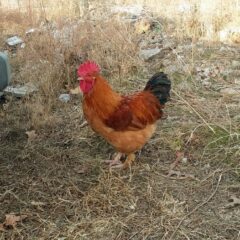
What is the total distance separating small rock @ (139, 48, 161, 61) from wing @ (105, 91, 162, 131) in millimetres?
2273

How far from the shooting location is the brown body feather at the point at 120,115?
3.52 m

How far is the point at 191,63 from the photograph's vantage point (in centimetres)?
551

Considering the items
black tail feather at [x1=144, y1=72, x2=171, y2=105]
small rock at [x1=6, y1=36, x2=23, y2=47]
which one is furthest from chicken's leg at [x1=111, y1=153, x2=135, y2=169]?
small rock at [x1=6, y1=36, x2=23, y2=47]

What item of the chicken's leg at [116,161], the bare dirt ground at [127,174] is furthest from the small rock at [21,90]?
the chicken's leg at [116,161]

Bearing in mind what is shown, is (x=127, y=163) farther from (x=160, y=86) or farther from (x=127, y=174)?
(x=160, y=86)

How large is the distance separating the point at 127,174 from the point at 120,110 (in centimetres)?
60

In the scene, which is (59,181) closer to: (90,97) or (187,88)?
(90,97)

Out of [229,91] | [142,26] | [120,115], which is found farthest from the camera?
[142,26]

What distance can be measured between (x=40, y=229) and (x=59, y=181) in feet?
1.98

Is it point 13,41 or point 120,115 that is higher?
point 120,115

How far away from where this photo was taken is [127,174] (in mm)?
3746

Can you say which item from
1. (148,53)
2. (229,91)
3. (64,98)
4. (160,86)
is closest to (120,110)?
(160,86)

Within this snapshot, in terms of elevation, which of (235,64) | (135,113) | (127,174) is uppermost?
(135,113)

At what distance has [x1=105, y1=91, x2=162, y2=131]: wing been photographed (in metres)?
3.55
